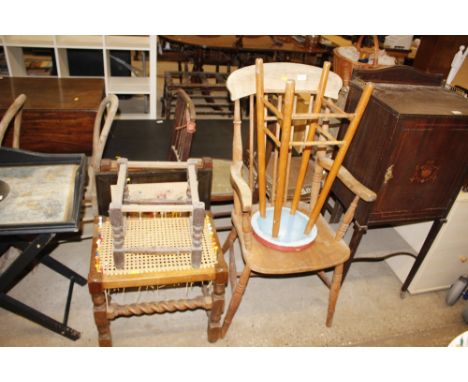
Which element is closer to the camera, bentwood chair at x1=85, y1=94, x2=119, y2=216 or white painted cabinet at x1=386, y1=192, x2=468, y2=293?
bentwood chair at x1=85, y1=94, x2=119, y2=216

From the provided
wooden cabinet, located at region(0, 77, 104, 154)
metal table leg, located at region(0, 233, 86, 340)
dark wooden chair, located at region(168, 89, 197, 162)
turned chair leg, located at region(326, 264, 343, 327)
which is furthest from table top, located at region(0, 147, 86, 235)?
turned chair leg, located at region(326, 264, 343, 327)

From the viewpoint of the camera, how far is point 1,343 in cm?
181

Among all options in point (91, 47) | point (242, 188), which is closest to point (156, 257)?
point (242, 188)

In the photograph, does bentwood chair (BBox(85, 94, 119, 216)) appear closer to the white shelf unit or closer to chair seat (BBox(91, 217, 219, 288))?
chair seat (BBox(91, 217, 219, 288))

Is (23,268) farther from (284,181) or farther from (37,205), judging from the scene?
(284,181)

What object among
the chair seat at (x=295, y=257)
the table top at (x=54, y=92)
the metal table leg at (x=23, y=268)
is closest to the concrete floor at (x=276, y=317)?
the metal table leg at (x=23, y=268)

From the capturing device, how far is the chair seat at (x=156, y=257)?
5.11 feet

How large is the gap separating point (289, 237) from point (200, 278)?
498mm

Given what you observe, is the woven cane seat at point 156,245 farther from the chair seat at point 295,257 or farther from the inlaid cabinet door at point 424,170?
the inlaid cabinet door at point 424,170

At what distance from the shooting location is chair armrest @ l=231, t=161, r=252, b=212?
153 centimetres

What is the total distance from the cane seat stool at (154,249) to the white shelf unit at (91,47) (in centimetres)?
194

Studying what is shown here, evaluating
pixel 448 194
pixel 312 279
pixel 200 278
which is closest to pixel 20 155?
pixel 200 278

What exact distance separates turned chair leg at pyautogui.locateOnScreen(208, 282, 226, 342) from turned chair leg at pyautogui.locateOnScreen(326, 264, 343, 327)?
1.91ft

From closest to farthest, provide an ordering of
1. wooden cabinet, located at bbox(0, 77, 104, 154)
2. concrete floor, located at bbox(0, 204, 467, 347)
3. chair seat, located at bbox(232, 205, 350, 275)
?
chair seat, located at bbox(232, 205, 350, 275) < concrete floor, located at bbox(0, 204, 467, 347) < wooden cabinet, located at bbox(0, 77, 104, 154)
